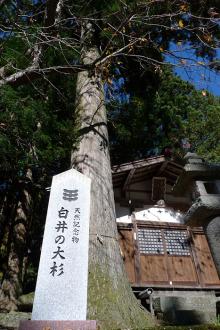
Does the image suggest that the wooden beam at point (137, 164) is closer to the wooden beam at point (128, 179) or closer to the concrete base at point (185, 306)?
the wooden beam at point (128, 179)

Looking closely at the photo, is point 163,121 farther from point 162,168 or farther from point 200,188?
point 200,188

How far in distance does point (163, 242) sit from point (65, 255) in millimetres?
6155

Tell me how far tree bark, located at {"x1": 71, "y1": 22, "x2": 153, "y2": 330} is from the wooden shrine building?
204cm

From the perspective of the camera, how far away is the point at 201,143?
46.1 feet

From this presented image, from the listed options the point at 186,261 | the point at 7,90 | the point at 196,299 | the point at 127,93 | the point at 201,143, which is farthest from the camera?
the point at 201,143

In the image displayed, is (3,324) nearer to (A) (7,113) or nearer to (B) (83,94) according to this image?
(A) (7,113)

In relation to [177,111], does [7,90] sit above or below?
below

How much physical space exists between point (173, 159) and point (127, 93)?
299cm

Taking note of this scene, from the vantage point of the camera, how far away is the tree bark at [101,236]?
11.9 ft

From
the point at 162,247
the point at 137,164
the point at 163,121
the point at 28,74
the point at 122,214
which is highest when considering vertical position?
the point at 163,121

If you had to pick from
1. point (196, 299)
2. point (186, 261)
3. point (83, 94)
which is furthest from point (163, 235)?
point (83, 94)

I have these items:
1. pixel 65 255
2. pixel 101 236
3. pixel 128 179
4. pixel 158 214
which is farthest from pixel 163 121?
pixel 65 255

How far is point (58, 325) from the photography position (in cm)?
284

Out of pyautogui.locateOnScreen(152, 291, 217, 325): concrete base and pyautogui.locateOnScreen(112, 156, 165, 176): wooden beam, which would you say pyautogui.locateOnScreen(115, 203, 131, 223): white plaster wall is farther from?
Result: pyautogui.locateOnScreen(152, 291, 217, 325): concrete base
